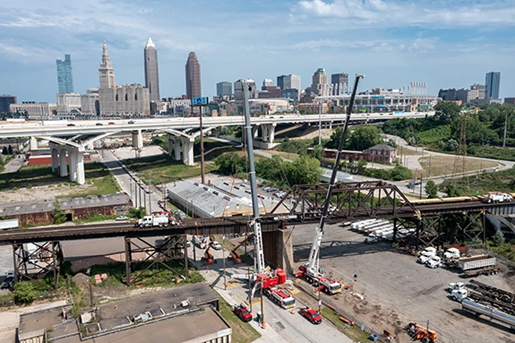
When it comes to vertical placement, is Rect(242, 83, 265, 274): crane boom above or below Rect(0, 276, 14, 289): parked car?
above

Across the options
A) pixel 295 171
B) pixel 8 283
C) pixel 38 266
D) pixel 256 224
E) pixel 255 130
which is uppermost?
pixel 255 130

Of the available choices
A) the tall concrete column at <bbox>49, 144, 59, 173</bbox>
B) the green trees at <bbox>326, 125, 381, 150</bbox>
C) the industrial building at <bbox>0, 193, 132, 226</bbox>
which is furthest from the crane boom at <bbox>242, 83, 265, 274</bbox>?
the green trees at <bbox>326, 125, 381, 150</bbox>

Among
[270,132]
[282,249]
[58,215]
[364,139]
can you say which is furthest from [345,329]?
[270,132]

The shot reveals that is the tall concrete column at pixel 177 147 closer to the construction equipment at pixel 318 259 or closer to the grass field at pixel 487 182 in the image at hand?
the grass field at pixel 487 182

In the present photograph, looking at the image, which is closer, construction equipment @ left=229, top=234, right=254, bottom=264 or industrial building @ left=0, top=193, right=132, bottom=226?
construction equipment @ left=229, top=234, right=254, bottom=264

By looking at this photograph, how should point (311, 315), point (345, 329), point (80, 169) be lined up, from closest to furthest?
point (345, 329) → point (311, 315) → point (80, 169)

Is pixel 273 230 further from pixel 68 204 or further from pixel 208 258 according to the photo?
pixel 68 204

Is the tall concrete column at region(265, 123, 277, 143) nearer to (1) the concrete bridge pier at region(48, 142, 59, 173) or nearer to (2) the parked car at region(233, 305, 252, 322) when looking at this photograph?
(1) the concrete bridge pier at region(48, 142, 59, 173)
